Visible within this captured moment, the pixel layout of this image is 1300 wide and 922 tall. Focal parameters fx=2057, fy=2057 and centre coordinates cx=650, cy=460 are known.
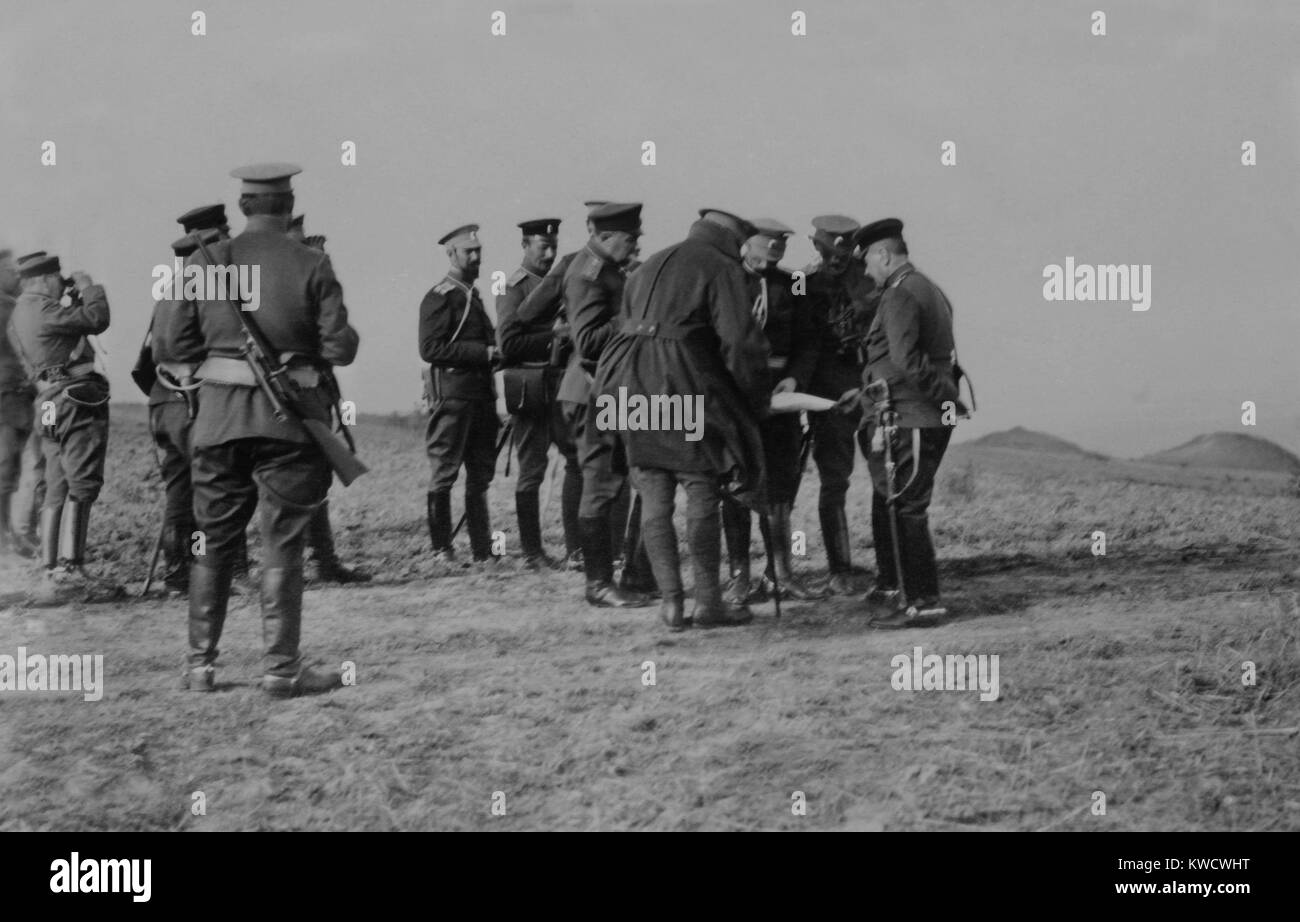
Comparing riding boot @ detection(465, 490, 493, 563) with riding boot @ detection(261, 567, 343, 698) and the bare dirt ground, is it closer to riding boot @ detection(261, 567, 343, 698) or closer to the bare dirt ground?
the bare dirt ground

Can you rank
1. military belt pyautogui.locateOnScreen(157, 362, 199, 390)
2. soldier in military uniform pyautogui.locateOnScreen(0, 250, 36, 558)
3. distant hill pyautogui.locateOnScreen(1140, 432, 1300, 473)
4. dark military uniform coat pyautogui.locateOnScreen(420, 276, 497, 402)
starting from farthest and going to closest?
soldier in military uniform pyautogui.locateOnScreen(0, 250, 36, 558), dark military uniform coat pyautogui.locateOnScreen(420, 276, 497, 402), distant hill pyautogui.locateOnScreen(1140, 432, 1300, 473), military belt pyautogui.locateOnScreen(157, 362, 199, 390)

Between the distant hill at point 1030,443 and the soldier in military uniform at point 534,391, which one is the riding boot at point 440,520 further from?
the distant hill at point 1030,443

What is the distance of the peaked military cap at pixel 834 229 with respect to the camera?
10172 mm

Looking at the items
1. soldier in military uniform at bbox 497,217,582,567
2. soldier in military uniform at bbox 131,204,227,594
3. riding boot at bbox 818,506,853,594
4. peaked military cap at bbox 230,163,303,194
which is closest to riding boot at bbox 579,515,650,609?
soldier in military uniform at bbox 497,217,582,567

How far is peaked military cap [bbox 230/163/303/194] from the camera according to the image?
8.49 meters

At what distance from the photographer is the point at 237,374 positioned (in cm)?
845

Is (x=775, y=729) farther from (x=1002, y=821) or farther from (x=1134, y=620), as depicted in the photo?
(x=1134, y=620)

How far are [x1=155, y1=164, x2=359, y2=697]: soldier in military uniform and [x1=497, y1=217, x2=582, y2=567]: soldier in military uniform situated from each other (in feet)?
8.06

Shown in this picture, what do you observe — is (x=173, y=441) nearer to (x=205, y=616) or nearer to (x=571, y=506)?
(x=205, y=616)

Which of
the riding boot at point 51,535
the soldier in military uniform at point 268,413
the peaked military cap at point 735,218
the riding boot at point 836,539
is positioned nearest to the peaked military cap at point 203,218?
the soldier in military uniform at point 268,413

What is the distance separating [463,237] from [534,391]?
947 mm

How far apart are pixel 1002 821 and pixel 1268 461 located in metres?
4.29

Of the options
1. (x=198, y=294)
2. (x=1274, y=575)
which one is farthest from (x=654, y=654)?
(x=1274, y=575)
